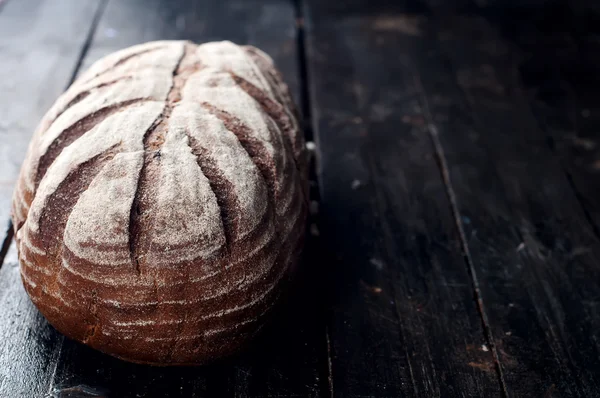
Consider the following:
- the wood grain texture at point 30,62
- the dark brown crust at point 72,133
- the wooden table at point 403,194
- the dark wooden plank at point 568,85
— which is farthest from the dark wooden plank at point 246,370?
the dark wooden plank at point 568,85

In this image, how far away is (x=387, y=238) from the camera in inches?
65.3

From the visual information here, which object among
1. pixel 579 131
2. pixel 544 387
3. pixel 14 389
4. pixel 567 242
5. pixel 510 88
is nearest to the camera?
pixel 14 389

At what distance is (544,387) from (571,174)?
33.5 inches

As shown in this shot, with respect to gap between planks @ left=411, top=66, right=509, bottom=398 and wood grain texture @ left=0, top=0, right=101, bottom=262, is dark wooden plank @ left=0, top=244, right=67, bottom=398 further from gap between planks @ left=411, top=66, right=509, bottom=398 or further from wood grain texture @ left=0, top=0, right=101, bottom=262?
gap between planks @ left=411, top=66, right=509, bottom=398

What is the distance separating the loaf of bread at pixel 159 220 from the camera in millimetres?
1091

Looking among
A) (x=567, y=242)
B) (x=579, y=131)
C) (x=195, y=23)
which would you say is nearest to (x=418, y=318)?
(x=567, y=242)

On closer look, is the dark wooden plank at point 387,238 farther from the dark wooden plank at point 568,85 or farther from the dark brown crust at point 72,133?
the dark brown crust at point 72,133

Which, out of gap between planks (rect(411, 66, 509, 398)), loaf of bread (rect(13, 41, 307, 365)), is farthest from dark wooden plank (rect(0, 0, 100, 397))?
gap between planks (rect(411, 66, 509, 398))

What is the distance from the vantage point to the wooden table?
4.27 feet

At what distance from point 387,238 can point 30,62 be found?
1460mm

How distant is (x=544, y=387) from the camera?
4.31 feet

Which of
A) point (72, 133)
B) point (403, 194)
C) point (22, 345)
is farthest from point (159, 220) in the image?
point (403, 194)

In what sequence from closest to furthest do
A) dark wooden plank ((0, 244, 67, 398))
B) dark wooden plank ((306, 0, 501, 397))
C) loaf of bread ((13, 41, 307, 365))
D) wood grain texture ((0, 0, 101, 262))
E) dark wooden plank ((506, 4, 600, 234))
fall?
loaf of bread ((13, 41, 307, 365)) < dark wooden plank ((0, 244, 67, 398)) < dark wooden plank ((306, 0, 501, 397)) < wood grain texture ((0, 0, 101, 262)) < dark wooden plank ((506, 4, 600, 234))

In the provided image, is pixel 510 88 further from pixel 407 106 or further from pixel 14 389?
pixel 14 389
